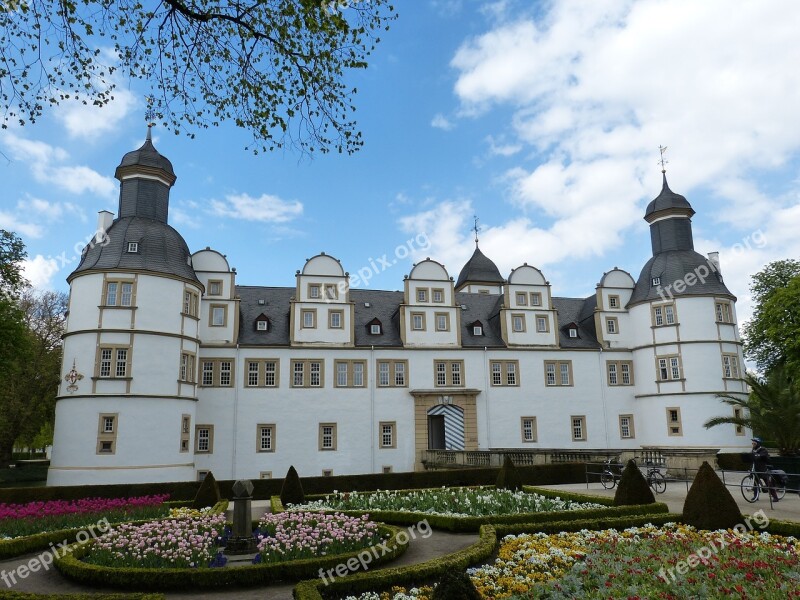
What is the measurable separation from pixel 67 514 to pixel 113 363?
1166 centimetres

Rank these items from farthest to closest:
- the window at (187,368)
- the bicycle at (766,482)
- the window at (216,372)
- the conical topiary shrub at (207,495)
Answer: the window at (216,372)
the window at (187,368)
the conical topiary shrub at (207,495)
the bicycle at (766,482)

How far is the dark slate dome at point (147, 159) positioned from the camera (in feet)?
99.6

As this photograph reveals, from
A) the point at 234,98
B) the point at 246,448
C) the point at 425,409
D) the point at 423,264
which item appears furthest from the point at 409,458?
the point at 234,98

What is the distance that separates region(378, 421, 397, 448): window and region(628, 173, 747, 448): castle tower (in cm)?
1487

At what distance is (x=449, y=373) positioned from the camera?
34062mm

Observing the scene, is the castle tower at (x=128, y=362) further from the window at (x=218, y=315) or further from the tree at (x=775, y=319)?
the tree at (x=775, y=319)

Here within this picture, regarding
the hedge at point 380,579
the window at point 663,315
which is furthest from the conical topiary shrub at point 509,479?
the window at point 663,315

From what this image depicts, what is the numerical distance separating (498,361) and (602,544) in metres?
24.1

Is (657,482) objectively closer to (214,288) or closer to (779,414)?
(779,414)

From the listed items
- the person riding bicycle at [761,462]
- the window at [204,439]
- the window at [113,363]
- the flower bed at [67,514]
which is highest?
the window at [113,363]

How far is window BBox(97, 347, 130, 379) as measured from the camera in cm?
2608

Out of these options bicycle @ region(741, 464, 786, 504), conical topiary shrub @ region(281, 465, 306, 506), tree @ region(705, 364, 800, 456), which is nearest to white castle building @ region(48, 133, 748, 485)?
tree @ region(705, 364, 800, 456)

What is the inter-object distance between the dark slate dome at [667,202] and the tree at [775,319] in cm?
725

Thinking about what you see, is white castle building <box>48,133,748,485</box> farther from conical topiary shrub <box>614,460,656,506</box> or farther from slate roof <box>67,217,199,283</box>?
conical topiary shrub <box>614,460,656,506</box>
